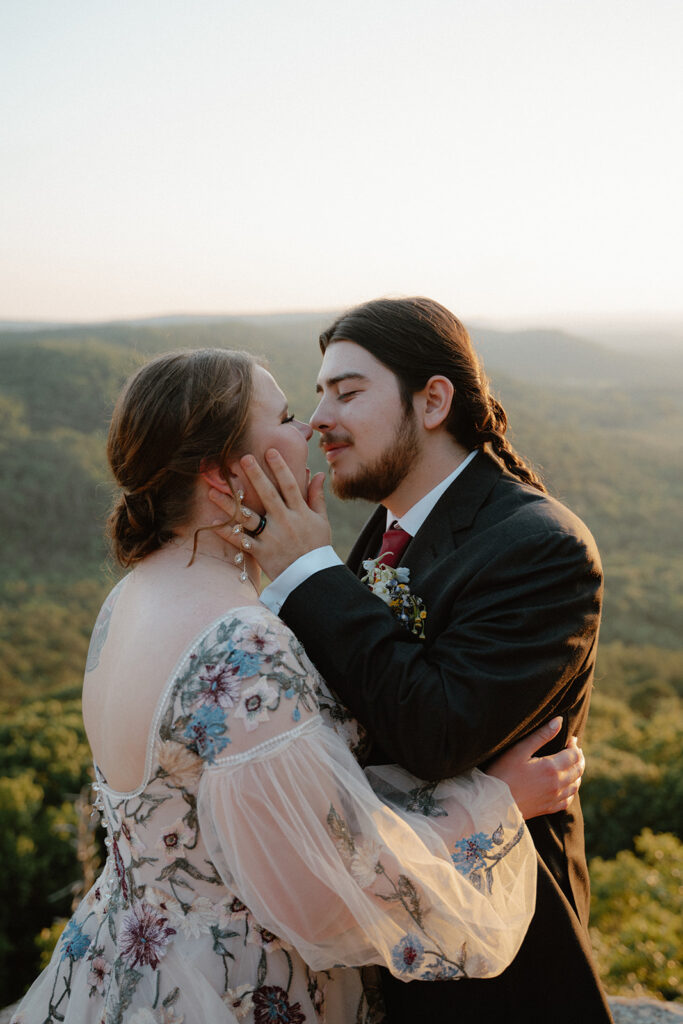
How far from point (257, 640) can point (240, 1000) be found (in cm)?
84

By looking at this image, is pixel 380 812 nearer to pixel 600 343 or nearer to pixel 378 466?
pixel 378 466

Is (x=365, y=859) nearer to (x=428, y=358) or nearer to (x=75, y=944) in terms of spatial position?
(x=75, y=944)

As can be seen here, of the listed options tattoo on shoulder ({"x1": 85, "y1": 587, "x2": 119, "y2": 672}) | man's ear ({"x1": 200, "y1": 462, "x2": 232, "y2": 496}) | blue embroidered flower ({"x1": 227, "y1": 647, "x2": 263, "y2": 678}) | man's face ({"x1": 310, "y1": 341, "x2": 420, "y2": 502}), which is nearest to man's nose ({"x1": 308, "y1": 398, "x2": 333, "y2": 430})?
man's face ({"x1": 310, "y1": 341, "x2": 420, "y2": 502})

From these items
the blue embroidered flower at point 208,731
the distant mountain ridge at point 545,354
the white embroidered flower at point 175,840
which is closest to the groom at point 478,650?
the blue embroidered flower at point 208,731

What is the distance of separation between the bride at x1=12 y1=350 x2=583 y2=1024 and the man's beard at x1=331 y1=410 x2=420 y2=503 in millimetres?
703

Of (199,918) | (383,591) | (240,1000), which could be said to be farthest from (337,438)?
(240,1000)

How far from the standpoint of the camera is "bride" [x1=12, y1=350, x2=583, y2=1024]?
5.66ft

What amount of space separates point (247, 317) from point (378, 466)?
22.5 metres

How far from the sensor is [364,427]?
2.80 meters

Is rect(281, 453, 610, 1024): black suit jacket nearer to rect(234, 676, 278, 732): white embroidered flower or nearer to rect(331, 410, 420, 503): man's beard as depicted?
rect(234, 676, 278, 732): white embroidered flower

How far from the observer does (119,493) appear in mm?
2271

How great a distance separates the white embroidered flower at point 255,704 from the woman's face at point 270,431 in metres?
0.62

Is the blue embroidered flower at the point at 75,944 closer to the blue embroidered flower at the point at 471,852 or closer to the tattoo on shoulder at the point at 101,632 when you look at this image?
the tattoo on shoulder at the point at 101,632

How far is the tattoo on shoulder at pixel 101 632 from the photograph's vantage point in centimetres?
209
